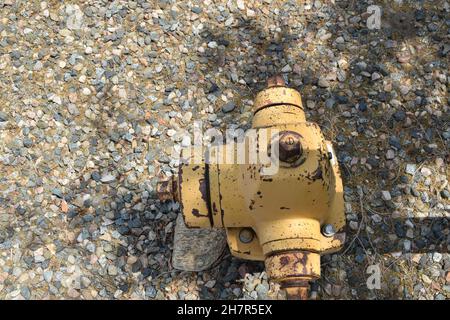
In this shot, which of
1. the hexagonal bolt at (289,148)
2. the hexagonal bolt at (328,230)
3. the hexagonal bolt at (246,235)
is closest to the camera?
the hexagonal bolt at (289,148)

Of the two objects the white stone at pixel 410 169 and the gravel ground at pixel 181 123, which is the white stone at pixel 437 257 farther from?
the white stone at pixel 410 169

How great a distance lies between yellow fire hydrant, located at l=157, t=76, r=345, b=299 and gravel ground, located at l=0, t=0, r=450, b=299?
2.36ft

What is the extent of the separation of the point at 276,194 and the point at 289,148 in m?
0.28

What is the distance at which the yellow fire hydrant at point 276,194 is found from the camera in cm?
242

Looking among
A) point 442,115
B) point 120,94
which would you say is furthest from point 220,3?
point 442,115

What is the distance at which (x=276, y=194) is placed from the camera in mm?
2465

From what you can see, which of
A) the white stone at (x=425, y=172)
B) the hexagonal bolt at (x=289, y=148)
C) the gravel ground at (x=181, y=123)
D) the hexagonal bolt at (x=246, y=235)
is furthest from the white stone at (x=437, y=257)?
the hexagonal bolt at (x=289, y=148)

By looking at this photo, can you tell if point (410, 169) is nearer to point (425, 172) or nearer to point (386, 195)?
point (425, 172)

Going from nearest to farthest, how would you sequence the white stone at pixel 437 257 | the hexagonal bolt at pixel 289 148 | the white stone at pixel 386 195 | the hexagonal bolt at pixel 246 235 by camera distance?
the hexagonal bolt at pixel 289 148
the hexagonal bolt at pixel 246 235
the white stone at pixel 437 257
the white stone at pixel 386 195

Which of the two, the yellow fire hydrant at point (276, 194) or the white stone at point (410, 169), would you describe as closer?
the yellow fire hydrant at point (276, 194)

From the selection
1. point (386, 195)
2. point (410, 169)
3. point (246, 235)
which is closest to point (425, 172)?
point (410, 169)

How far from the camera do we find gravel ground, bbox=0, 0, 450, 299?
3.42 meters
